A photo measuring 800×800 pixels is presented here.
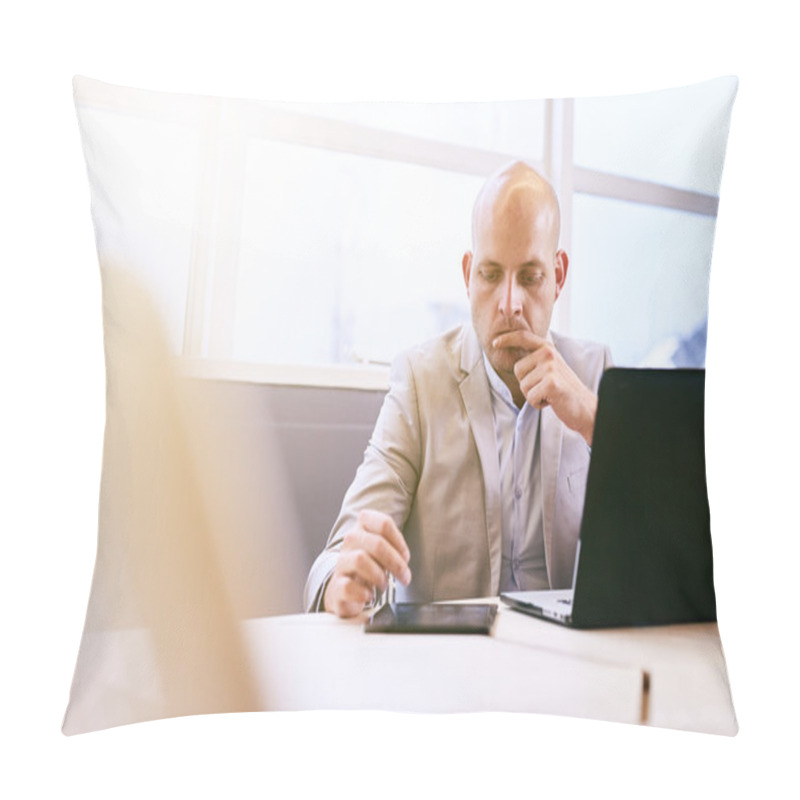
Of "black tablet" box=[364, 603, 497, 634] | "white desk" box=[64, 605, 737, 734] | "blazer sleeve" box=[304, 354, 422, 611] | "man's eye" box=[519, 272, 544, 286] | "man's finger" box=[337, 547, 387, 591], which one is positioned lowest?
"white desk" box=[64, 605, 737, 734]

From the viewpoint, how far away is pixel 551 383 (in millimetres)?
1160

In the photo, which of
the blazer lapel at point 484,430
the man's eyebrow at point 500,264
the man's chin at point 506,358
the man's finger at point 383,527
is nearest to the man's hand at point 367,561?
the man's finger at point 383,527

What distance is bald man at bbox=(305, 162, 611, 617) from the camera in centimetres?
113

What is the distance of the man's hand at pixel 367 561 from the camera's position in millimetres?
1132

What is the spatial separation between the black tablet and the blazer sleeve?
0.31 ft

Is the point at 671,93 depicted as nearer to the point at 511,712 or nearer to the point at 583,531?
the point at 583,531

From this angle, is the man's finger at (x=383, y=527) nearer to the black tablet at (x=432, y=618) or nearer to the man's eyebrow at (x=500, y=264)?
the black tablet at (x=432, y=618)

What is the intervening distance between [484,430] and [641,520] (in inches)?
9.8

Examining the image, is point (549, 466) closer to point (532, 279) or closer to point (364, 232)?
point (532, 279)

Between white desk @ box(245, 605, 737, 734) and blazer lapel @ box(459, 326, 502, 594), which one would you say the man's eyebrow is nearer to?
blazer lapel @ box(459, 326, 502, 594)

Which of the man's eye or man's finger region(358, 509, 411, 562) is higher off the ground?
the man's eye

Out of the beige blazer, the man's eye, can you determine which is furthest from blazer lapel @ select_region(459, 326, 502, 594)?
the man's eye

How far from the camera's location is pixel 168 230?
1.15m

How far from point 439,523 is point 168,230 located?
568 mm
